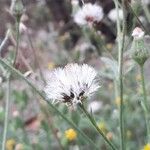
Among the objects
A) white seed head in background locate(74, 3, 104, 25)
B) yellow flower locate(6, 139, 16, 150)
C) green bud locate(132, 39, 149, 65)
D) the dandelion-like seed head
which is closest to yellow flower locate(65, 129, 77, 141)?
yellow flower locate(6, 139, 16, 150)

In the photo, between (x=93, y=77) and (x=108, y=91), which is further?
(x=108, y=91)

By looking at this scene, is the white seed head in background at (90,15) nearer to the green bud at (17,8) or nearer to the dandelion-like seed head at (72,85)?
the green bud at (17,8)

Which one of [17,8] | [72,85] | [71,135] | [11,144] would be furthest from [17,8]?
[11,144]

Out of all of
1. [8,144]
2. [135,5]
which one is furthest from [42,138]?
[135,5]

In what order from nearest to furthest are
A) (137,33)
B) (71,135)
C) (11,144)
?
(137,33)
(71,135)
(11,144)

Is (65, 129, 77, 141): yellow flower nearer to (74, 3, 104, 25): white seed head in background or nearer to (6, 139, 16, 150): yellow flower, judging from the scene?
(6, 139, 16, 150): yellow flower

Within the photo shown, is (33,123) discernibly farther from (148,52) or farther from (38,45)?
(148,52)

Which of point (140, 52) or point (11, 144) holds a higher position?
point (11, 144)

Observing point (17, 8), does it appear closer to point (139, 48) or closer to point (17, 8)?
point (17, 8)
